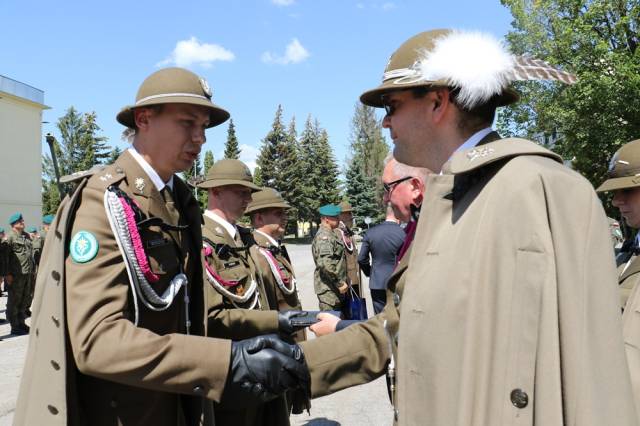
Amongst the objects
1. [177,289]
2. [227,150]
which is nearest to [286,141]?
[227,150]

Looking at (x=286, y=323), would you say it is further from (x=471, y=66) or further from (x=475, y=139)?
(x=471, y=66)

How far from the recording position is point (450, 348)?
164cm

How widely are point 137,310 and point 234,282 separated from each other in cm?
183

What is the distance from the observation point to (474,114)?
79.1 inches

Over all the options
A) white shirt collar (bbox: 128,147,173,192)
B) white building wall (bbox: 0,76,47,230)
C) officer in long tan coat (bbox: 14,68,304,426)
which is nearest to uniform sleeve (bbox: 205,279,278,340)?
officer in long tan coat (bbox: 14,68,304,426)

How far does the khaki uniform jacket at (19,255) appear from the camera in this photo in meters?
11.8

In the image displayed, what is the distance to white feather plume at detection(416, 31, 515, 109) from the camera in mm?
1898

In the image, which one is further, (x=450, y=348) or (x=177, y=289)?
(x=177, y=289)

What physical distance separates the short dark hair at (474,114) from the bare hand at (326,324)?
4.76 feet

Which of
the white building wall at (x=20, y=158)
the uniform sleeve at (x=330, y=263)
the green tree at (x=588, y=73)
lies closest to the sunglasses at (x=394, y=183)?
the uniform sleeve at (x=330, y=263)

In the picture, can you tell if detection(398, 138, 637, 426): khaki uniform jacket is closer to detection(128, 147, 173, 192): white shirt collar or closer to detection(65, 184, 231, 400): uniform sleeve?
detection(65, 184, 231, 400): uniform sleeve

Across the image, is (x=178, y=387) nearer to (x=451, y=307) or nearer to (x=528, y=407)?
(x=451, y=307)

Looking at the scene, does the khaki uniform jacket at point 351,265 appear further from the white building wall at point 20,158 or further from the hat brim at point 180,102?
the white building wall at point 20,158

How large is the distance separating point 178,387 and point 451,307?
1.10 meters
